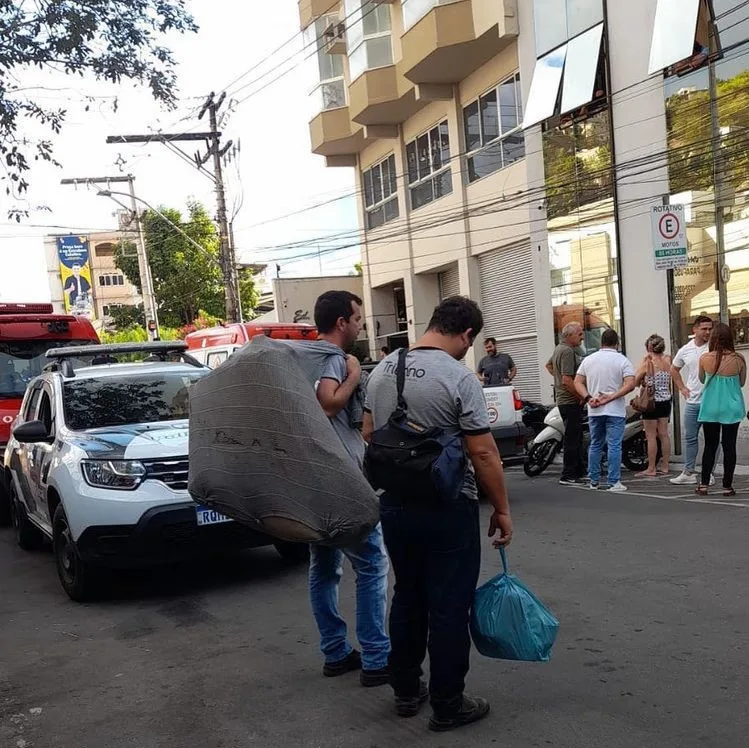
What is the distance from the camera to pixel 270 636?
513cm

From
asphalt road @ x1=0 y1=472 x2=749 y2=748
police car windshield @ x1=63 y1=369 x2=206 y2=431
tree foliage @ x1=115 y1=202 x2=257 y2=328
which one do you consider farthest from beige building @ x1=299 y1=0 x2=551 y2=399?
tree foliage @ x1=115 y1=202 x2=257 y2=328

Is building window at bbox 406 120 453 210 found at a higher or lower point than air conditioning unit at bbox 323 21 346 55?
lower

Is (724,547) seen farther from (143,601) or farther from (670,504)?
(143,601)

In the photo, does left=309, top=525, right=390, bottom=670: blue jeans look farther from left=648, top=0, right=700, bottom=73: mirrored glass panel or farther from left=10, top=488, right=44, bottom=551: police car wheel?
left=648, top=0, right=700, bottom=73: mirrored glass panel

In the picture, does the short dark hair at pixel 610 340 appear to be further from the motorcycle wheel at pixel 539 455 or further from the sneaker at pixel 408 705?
the sneaker at pixel 408 705

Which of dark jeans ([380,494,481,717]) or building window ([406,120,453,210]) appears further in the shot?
building window ([406,120,453,210])

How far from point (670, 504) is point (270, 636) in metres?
5.04

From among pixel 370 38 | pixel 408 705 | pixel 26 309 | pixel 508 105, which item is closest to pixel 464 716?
pixel 408 705

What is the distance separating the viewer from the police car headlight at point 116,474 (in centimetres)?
601

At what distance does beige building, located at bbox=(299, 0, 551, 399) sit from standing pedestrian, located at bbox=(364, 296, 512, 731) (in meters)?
14.9

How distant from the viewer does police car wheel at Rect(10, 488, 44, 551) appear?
27.8 feet

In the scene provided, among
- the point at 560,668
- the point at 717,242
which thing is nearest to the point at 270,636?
the point at 560,668

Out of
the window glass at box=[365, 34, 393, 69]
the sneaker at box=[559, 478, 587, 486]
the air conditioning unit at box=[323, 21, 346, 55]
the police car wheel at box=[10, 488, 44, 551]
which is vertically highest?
the air conditioning unit at box=[323, 21, 346, 55]

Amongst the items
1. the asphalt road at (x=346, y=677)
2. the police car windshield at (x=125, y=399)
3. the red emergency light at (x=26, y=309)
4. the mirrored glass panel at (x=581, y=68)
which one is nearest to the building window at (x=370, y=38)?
the mirrored glass panel at (x=581, y=68)
